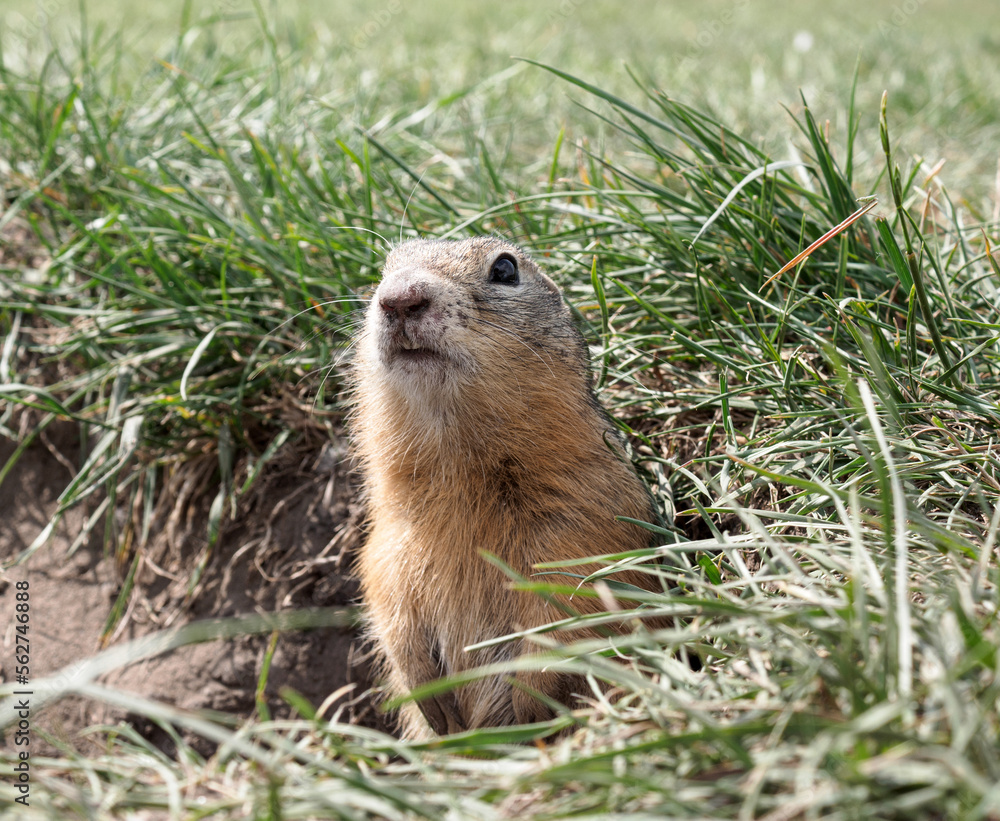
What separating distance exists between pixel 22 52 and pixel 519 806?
26.6ft

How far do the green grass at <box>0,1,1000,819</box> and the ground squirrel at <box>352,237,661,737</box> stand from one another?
0.94ft

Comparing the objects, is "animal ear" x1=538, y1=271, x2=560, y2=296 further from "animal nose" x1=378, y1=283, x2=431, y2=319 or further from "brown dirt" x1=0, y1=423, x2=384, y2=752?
"brown dirt" x1=0, y1=423, x2=384, y2=752

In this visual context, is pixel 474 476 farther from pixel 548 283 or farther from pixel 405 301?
pixel 548 283

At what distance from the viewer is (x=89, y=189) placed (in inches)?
210

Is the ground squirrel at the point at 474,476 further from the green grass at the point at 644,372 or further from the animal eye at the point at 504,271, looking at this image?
the green grass at the point at 644,372

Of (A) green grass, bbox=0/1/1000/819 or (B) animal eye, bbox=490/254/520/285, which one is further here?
(B) animal eye, bbox=490/254/520/285

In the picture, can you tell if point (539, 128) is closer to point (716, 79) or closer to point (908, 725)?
point (716, 79)

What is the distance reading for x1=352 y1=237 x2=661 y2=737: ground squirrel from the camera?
3.19 metres

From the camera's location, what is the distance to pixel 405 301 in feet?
10.1

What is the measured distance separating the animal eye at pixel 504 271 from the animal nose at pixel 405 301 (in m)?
0.63

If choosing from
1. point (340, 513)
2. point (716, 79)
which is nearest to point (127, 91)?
point (340, 513)

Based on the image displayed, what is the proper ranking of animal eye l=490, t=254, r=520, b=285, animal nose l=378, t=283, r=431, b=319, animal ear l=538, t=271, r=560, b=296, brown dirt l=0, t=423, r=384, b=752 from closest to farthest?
animal nose l=378, t=283, r=431, b=319, animal eye l=490, t=254, r=520, b=285, animal ear l=538, t=271, r=560, b=296, brown dirt l=0, t=423, r=384, b=752

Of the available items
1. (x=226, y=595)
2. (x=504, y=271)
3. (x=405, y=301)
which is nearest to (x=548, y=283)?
(x=504, y=271)

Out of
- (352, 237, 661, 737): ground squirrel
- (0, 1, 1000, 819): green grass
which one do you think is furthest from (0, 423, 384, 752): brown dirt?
(352, 237, 661, 737): ground squirrel
